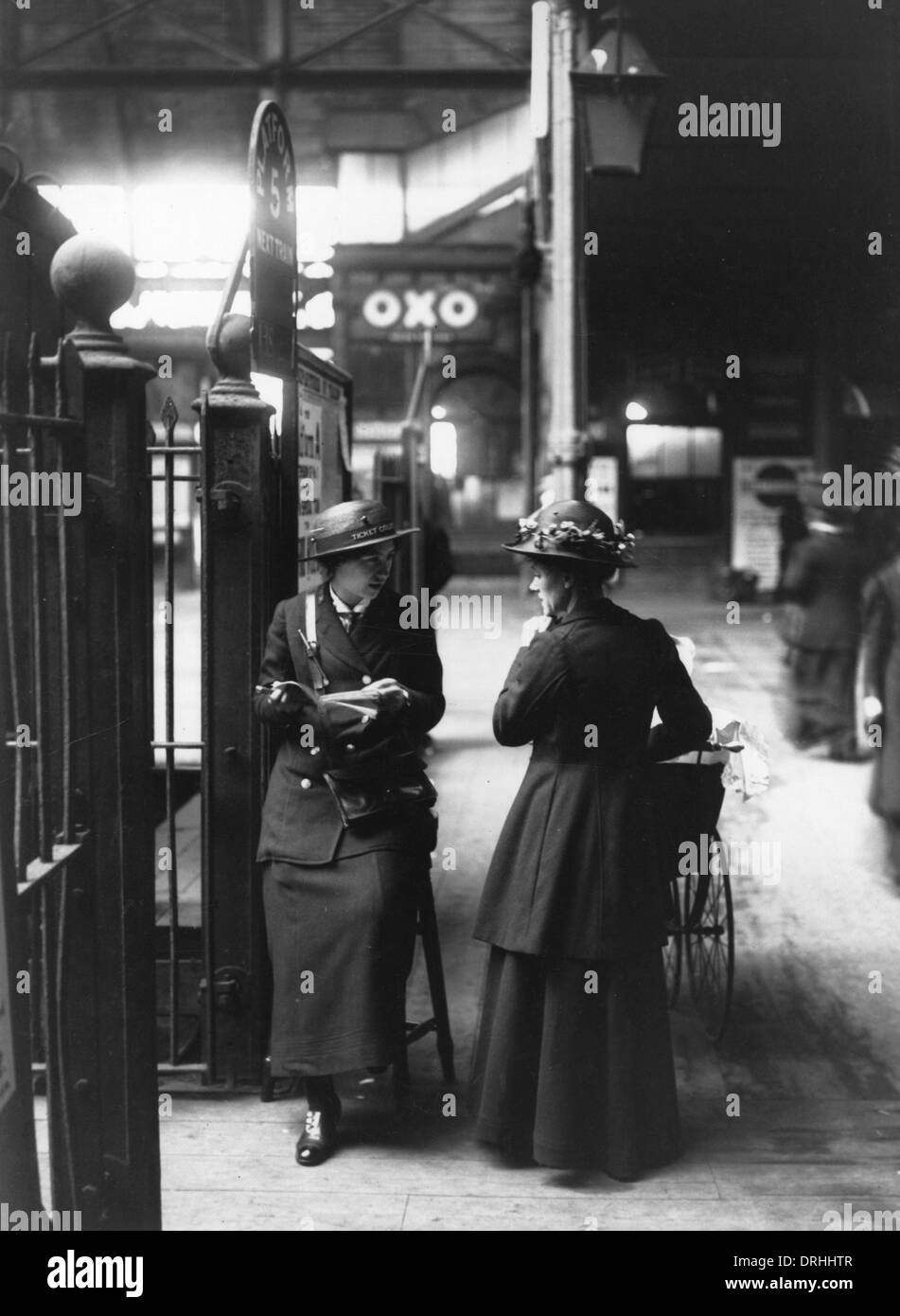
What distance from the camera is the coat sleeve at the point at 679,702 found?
4535mm

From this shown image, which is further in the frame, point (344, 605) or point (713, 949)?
point (713, 949)

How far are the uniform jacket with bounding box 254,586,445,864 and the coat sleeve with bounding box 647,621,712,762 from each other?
0.70 metres

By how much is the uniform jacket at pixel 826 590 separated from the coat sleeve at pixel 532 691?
278 inches

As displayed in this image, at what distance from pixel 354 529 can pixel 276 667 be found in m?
0.49

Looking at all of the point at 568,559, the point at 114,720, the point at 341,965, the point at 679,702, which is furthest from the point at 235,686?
the point at 114,720

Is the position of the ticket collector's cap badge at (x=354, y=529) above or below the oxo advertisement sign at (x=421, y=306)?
below

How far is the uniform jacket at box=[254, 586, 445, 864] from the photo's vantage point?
4.63m

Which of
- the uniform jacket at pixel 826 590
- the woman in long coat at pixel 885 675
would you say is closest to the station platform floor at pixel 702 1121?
the woman in long coat at pixel 885 675

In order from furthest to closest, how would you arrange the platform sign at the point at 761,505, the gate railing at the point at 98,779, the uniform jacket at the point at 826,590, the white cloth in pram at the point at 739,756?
1. the platform sign at the point at 761,505
2. the uniform jacket at the point at 826,590
3. the white cloth in pram at the point at 739,756
4. the gate railing at the point at 98,779

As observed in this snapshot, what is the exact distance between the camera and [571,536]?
4453 millimetres

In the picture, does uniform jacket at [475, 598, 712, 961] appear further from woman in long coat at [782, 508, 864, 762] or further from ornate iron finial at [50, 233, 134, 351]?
woman in long coat at [782, 508, 864, 762]

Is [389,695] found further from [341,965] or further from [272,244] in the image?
[272,244]

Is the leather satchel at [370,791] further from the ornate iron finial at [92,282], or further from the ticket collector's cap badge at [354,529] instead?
the ornate iron finial at [92,282]

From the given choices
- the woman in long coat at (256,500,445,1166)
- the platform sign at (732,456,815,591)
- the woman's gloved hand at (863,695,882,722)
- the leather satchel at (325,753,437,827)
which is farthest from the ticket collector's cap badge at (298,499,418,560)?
the platform sign at (732,456,815,591)
